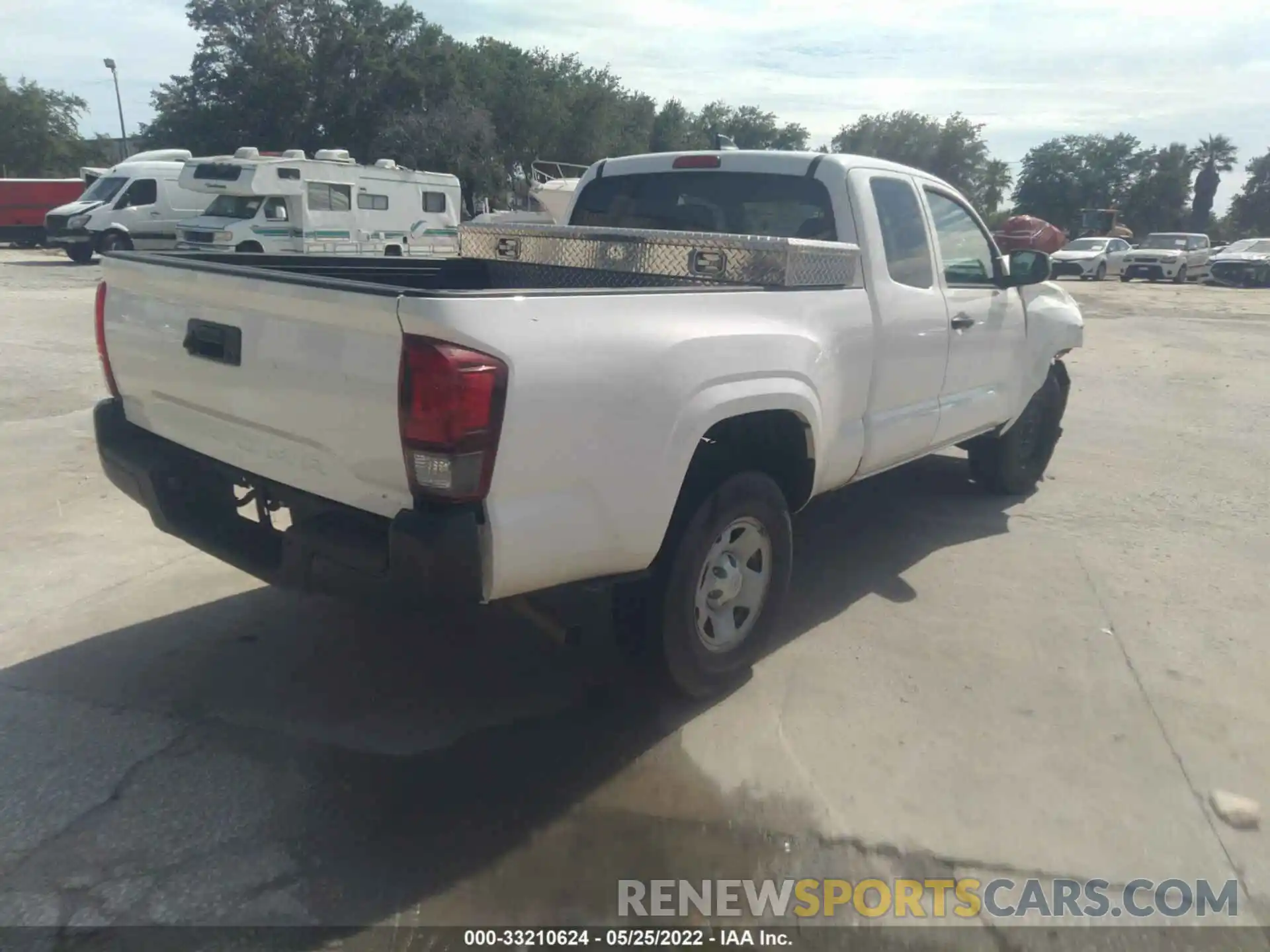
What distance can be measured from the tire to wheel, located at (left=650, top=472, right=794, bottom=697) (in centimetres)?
284

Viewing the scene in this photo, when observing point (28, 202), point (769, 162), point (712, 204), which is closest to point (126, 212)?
point (28, 202)

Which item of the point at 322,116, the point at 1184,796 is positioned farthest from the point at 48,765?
the point at 322,116

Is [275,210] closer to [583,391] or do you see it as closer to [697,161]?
[697,161]

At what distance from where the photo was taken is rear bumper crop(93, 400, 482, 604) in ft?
8.55

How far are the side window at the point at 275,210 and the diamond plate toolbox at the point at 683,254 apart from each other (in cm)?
1779

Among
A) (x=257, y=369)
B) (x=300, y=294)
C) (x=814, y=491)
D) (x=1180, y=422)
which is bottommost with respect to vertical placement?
(x=1180, y=422)

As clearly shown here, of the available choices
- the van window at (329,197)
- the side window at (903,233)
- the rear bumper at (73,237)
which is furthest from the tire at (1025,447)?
the rear bumper at (73,237)

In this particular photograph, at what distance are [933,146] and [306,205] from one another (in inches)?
1927

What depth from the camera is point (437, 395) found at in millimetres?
2547

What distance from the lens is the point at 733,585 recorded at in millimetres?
3746

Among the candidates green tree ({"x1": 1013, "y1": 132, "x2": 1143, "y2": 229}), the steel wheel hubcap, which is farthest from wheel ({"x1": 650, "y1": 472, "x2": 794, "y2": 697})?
green tree ({"x1": 1013, "y1": 132, "x2": 1143, "y2": 229})

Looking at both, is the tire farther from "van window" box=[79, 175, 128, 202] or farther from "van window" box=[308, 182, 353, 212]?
"van window" box=[79, 175, 128, 202]

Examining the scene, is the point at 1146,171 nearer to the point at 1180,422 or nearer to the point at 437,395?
the point at 1180,422

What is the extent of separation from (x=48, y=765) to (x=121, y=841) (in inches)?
21.4
